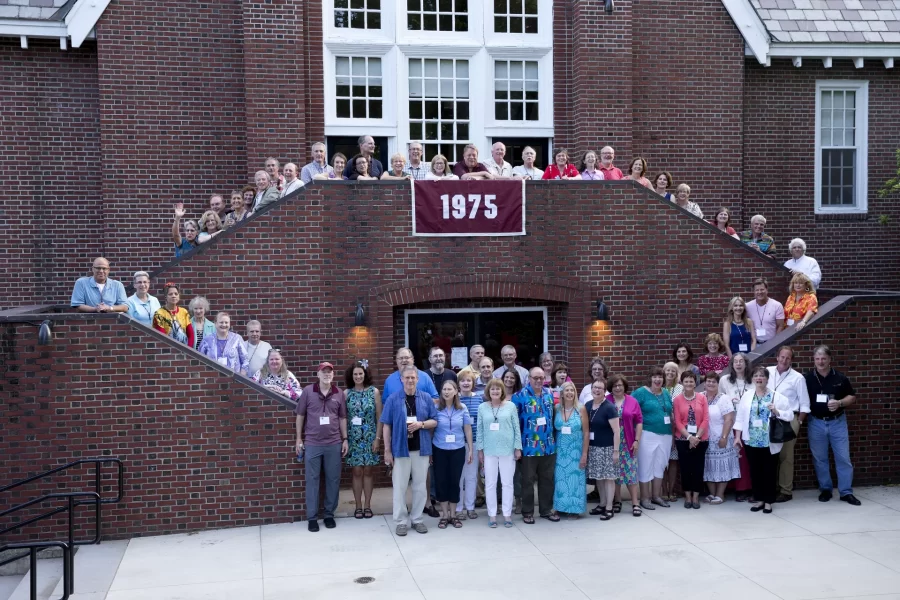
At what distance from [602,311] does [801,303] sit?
276 centimetres

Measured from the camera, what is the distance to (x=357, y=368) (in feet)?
37.2

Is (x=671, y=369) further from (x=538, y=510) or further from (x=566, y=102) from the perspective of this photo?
(x=566, y=102)

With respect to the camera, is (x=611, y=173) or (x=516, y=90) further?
(x=516, y=90)

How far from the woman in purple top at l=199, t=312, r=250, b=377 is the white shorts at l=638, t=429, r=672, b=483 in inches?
199

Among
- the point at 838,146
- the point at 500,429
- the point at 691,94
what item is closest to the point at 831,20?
the point at 838,146

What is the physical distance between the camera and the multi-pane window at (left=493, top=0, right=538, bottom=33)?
1631 centimetres

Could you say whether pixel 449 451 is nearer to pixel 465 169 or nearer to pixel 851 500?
pixel 465 169

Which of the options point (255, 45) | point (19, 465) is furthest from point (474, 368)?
point (255, 45)

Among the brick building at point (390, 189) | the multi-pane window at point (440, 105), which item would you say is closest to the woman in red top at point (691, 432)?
the brick building at point (390, 189)

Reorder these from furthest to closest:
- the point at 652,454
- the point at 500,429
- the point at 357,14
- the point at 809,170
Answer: the point at 809,170 → the point at 357,14 → the point at 652,454 → the point at 500,429

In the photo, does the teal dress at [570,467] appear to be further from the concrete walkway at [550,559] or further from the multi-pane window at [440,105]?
the multi-pane window at [440,105]

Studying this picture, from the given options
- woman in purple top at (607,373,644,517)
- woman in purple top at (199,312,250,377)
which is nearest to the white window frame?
woman in purple top at (607,373,644,517)

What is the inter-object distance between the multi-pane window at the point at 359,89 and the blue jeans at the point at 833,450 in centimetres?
852

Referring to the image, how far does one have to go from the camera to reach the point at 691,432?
11.8m
